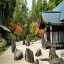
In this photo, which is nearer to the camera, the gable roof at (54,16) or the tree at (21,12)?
the gable roof at (54,16)

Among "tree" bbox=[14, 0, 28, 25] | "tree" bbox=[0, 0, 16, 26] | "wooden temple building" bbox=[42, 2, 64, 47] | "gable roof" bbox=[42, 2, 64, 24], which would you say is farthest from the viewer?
"tree" bbox=[14, 0, 28, 25]

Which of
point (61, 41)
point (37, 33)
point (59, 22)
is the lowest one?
point (37, 33)

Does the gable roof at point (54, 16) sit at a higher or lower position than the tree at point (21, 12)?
higher

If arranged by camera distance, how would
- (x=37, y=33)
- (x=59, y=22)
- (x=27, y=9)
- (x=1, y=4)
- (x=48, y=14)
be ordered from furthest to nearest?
(x=27, y=9) → (x=37, y=33) → (x=1, y=4) → (x=48, y=14) → (x=59, y=22)

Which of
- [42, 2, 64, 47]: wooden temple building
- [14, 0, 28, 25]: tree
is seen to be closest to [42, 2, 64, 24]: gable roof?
[42, 2, 64, 47]: wooden temple building

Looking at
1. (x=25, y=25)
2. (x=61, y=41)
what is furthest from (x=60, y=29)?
(x=25, y=25)

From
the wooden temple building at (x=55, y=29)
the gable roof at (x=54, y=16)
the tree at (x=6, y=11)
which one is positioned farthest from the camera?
the tree at (x=6, y=11)

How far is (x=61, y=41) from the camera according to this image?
31.2m

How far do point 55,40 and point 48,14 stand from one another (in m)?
3.31

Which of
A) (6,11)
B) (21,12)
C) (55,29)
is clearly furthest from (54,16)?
(21,12)

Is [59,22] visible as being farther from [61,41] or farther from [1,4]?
[1,4]

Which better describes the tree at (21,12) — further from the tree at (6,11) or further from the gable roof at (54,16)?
the gable roof at (54,16)

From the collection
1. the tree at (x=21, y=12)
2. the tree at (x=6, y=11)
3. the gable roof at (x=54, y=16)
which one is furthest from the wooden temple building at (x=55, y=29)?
the tree at (x=21, y=12)

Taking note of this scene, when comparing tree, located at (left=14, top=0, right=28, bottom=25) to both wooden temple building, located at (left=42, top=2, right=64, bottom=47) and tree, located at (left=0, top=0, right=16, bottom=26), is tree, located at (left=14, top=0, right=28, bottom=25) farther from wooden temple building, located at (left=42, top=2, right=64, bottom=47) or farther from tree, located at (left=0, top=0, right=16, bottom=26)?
wooden temple building, located at (left=42, top=2, right=64, bottom=47)
